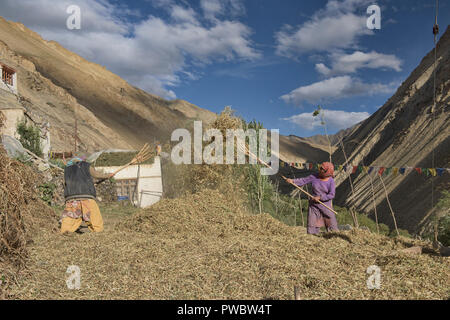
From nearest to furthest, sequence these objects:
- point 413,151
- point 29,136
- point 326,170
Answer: point 326,170 → point 29,136 → point 413,151

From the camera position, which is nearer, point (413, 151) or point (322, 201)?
point (322, 201)

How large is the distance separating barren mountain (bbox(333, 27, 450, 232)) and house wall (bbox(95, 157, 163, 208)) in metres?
10.2

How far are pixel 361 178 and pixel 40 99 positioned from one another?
3073cm

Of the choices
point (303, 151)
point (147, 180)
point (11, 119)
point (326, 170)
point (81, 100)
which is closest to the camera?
point (326, 170)

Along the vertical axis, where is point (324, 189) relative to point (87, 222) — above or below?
above

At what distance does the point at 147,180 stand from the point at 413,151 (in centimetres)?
1378

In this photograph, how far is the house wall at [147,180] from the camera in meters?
18.2

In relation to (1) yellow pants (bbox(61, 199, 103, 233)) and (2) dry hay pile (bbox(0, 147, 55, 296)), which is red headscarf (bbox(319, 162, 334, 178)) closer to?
(1) yellow pants (bbox(61, 199, 103, 233))

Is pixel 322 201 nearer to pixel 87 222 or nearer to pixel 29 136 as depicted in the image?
pixel 87 222

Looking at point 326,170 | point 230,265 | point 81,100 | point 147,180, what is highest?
point 81,100

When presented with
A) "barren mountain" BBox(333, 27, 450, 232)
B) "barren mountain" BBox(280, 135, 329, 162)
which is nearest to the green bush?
"barren mountain" BBox(333, 27, 450, 232)

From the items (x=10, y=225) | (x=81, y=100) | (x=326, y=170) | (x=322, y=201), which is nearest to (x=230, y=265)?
(x=10, y=225)

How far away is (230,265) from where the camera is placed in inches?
143

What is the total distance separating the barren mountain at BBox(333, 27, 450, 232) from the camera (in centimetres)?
1329
